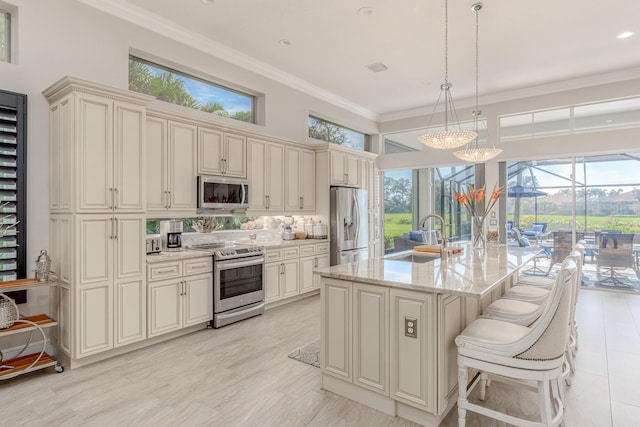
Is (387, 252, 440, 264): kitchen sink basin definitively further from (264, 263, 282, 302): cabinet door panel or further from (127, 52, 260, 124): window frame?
(127, 52, 260, 124): window frame

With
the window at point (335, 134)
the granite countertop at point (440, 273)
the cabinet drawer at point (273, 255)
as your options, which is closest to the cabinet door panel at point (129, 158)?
the cabinet drawer at point (273, 255)

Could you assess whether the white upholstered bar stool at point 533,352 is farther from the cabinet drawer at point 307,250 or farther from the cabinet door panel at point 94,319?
the cabinet drawer at point 307,250

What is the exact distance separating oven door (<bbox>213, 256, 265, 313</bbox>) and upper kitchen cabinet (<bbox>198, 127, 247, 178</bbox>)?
1148 millimetres

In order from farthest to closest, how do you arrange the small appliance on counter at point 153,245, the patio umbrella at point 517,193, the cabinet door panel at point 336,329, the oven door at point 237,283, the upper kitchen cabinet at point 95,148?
the patio umbrella at point 517,193
the oven door at point 237,283
the small appliance on counter at point 153,245
the upper kitchen cabinet at point 95,148
the cabinet door panel at point 336,329

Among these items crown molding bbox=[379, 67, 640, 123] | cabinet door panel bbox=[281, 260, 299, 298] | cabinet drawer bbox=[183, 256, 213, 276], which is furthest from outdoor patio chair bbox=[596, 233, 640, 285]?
cabinet drawer bbox=[183, 256, 213, 276]

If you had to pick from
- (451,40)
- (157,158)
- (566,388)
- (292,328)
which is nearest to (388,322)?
(566,388)

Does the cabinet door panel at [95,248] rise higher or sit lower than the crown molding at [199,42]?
lower

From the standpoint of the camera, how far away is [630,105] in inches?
215

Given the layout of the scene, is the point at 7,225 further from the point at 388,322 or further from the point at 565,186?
the point at 565,186

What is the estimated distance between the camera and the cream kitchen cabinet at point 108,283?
298 cm

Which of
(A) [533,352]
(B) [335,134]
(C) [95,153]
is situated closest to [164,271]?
(C) [95,153]

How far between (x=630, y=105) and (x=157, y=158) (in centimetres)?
688

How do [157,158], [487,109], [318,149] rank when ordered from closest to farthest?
[157,158], [318,149], [487,109]

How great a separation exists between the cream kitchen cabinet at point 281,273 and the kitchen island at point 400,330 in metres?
2.16
